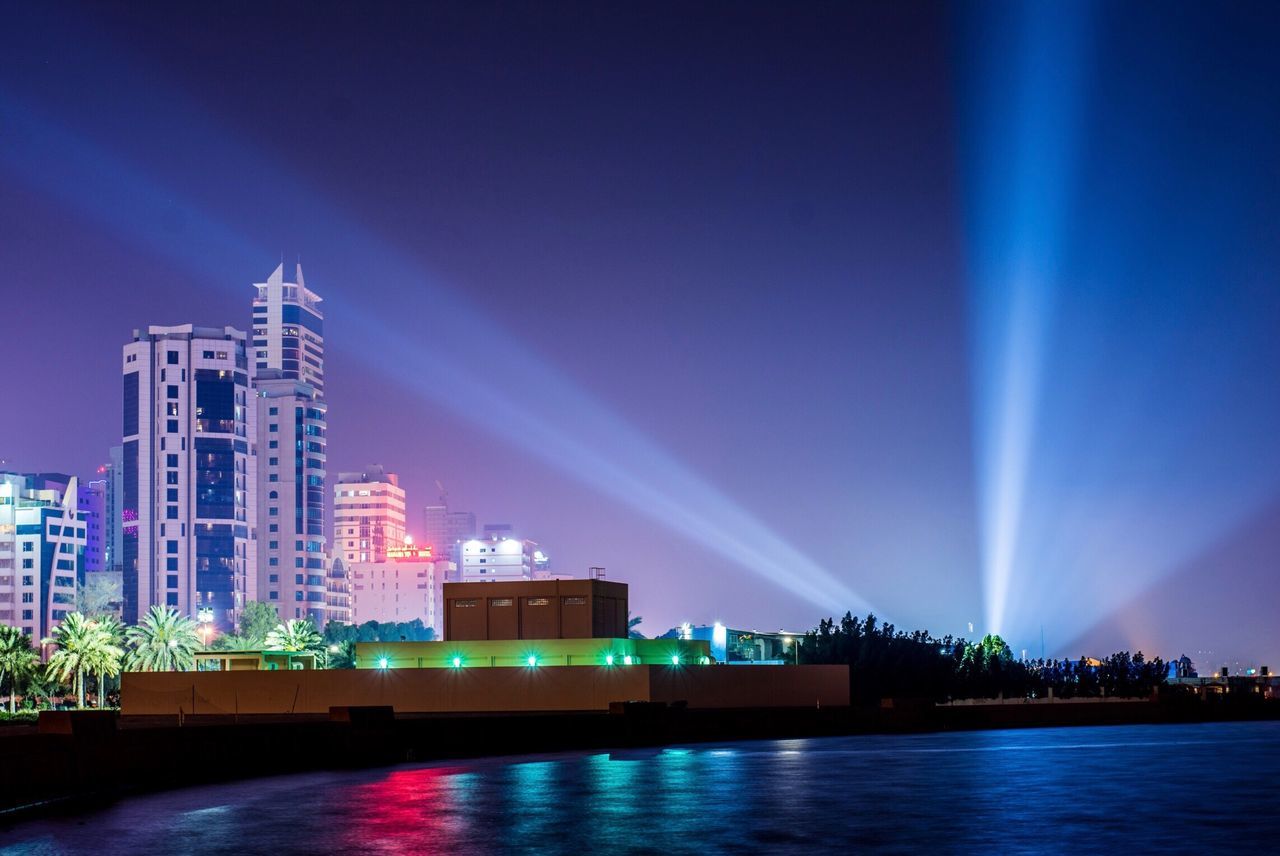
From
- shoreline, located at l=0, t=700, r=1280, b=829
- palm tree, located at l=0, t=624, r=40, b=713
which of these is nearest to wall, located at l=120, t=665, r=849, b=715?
shoreline, located at l=0, t=700, r=1280, b=829

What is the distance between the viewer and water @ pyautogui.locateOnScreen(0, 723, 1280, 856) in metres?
21.5

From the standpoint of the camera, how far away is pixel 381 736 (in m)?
43.6

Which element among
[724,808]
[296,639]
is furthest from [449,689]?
[296,639]

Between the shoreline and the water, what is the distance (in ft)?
4.28

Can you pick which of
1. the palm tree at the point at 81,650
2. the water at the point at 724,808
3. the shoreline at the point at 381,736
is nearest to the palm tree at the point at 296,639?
the palm tree at the point at 81,650

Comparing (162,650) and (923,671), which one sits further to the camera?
(162,650)

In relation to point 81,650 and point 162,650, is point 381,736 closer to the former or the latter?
point 81,650

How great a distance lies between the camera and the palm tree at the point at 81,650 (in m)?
124

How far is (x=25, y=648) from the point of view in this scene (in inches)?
5187

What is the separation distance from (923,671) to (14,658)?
71220 mm

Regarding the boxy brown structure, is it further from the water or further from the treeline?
the water

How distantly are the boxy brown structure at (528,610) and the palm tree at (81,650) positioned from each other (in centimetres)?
4467

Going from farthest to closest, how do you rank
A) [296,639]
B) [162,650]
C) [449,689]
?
[296,639] → [162,650] → [449,689]

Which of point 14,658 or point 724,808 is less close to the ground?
point 14,658
